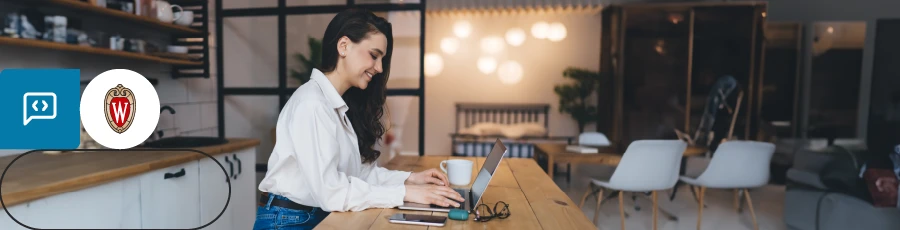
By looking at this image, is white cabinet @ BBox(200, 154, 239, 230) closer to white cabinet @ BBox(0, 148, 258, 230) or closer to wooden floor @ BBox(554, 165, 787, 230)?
white cabinet @ BBox(0, 148, 258, 230)

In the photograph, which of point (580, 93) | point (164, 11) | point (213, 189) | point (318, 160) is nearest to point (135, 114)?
point (318, 160)

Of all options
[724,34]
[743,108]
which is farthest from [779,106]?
[724,34]

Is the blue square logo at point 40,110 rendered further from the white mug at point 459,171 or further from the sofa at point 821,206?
the sofa at point 821,206

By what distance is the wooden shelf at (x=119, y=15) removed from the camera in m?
1.62

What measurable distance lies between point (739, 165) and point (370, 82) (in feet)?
8.54

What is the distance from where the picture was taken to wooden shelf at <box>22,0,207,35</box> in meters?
1.62

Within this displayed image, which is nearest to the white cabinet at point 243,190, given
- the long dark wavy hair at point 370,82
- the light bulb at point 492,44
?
the long dark wavy hair at point 370,82

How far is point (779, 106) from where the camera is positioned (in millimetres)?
4547

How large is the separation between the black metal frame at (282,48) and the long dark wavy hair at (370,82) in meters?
1.06

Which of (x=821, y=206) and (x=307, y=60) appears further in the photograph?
(x=307, y=60)

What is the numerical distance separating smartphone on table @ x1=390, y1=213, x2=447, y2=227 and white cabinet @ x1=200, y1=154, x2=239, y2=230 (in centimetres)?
122

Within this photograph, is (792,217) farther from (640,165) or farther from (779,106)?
(779,106)

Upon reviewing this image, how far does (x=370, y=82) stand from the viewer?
133cm

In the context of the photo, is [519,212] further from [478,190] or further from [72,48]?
[72,48]
